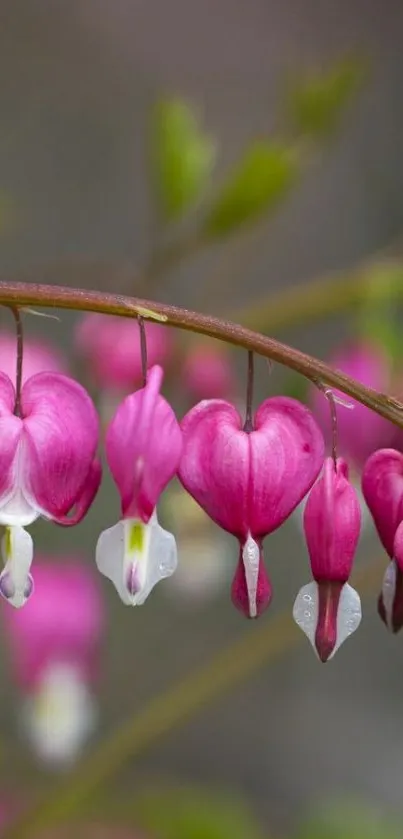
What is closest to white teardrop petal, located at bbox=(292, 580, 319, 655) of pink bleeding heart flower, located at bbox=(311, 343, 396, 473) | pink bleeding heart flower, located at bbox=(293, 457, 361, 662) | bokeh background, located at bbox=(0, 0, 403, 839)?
pink bleeding heart flower, located at bbox=(293, 457, 361, 662)

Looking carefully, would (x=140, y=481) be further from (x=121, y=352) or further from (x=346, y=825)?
(x=346, y=825)

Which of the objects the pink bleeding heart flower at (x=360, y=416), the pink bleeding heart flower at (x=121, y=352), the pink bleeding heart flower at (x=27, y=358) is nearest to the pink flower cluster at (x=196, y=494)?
the pink bleeding heart flower at (x=360, y=416)

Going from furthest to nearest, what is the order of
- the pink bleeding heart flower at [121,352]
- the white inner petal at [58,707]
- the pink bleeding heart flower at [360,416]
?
1. the white inner petal at [58,707]
2. the pink bleeding heart flower at [121,352]
3. the pink bleeding heart flower at [360,416]

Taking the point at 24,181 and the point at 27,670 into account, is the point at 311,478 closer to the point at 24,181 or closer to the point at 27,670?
the point at 27,670

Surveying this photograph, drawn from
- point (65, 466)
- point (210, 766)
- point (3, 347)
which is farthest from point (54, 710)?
point (210, 766)

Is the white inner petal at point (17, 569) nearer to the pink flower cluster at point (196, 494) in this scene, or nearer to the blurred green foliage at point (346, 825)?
the pink flower cluster at point (196, 494)

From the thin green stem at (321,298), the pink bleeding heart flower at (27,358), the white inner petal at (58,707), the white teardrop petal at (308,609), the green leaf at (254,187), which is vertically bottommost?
the white inner petal at (58,707)
